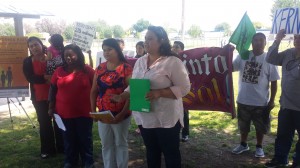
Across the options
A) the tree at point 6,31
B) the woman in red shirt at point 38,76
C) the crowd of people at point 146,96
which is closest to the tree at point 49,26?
the tree at point 6,31

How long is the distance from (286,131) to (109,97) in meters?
2.40

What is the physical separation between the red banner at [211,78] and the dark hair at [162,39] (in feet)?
4.67

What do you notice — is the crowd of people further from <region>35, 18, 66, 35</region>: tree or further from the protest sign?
<region>35, 18, 66, 35</region>: tree

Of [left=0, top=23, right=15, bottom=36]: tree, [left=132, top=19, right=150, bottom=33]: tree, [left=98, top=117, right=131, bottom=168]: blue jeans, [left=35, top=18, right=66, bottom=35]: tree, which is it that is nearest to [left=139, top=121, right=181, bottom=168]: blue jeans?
[left=98, top=117, right=131, bottom=168]: blue jeans

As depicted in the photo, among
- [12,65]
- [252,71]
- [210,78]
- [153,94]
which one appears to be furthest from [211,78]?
[12,65]

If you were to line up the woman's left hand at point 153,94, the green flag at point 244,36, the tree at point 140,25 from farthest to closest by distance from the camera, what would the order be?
the tree at point 140,25, the green flag at point 244,36, the woman's left hand at point 153,94

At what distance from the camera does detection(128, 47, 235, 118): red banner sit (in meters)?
4.27

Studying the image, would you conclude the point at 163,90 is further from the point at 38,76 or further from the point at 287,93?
the point at 38,76

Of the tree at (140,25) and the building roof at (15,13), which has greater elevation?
the tree at (140,25)

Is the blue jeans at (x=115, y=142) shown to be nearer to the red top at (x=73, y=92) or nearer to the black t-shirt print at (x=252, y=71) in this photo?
the red top at (x=73, y=92)

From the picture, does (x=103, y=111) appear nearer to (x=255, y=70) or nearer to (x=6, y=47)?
(x=255, y=70)

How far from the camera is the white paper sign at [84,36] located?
5191mm

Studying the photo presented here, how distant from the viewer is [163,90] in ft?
9.73

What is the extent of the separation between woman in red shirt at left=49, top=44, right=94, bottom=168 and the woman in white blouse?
3.50ft
